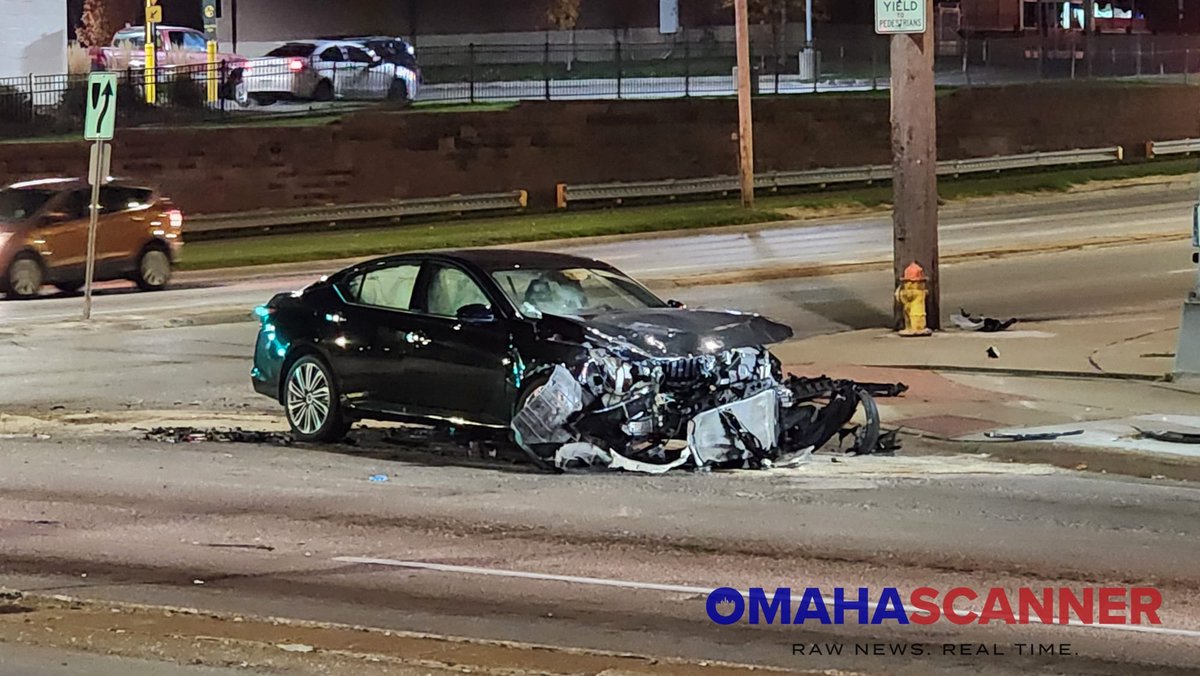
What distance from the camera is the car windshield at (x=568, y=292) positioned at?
12.1m

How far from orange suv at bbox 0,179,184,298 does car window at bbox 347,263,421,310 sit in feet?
46.0

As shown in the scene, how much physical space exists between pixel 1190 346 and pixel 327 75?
34.1 m

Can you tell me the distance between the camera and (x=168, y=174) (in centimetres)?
3922

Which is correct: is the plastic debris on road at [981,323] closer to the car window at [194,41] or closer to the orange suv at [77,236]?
the orange suv at [77,236]

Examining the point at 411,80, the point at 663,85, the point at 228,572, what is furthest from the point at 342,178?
the point at 228,572

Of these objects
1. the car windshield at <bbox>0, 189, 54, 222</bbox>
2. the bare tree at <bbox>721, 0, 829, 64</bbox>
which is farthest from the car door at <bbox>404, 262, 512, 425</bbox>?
the bare tree at <bbox>721, 0, 829, 64</bbox>

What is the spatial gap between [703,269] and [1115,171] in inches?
863

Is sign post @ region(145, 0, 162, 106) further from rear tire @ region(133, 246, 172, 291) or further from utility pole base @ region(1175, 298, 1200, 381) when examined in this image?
utility pole base @ region(1175, 298, 1200, 381)

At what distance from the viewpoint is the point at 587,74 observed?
49031 millimetres

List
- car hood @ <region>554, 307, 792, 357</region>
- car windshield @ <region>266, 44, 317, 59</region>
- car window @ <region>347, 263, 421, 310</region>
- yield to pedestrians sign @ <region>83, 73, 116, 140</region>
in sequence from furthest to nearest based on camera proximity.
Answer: car windshield @ <region>266, 44, 317, 59</region>
yield to pedestrians sign @ <region>83, 73, 116, 140</region>
car window @ <region>347, 263, 421, 310</region>
car hood @ <region>554, 307, 792, 357</region>

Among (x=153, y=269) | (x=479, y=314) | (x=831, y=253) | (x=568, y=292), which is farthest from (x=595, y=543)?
(x=831, y=253)

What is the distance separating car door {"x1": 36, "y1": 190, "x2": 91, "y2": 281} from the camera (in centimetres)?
2597

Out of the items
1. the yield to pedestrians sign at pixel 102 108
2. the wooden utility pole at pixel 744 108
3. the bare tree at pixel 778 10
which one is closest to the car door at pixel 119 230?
the yield to pedestrians sign at pixel 102 108

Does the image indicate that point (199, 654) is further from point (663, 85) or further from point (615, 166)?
point (663, 85)
